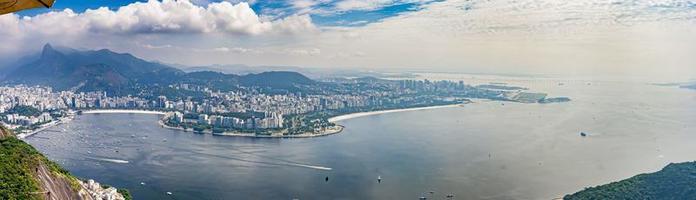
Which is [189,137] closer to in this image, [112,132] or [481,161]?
[112,132]

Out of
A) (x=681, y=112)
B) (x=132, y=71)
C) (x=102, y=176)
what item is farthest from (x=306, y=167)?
(x=132, y=71)

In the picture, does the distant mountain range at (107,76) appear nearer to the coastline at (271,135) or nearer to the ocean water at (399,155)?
the coastline at (271,135)

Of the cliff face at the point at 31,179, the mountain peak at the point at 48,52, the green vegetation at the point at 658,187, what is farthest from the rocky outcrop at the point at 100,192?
the mountain peak at the point at 48,52

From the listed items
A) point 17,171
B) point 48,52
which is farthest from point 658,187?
point 48,52

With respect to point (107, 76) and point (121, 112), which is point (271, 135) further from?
point (107, 76)

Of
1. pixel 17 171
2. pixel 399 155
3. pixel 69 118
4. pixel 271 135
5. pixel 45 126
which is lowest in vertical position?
pixel 399 155

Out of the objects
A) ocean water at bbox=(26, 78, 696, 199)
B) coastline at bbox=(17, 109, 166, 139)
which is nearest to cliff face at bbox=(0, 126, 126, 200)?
ocean water at bbox=(26, 78, 696, 199)
